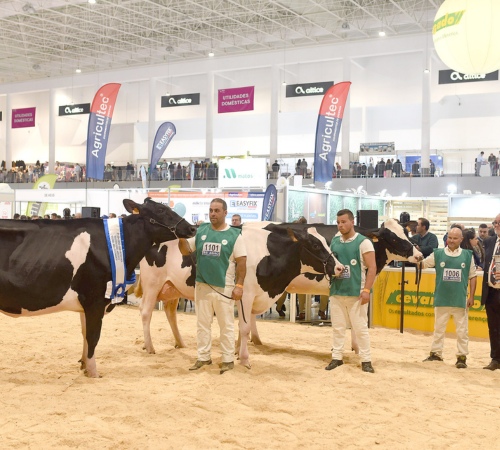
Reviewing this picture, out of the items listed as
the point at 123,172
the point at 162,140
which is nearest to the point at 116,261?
the point at 162,140

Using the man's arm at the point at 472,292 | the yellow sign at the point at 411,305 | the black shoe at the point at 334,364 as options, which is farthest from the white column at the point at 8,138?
the man's arm at the point at 472,292

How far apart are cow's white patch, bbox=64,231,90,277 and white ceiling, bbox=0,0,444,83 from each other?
24.4 meters

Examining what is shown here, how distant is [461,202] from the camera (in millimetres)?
20844

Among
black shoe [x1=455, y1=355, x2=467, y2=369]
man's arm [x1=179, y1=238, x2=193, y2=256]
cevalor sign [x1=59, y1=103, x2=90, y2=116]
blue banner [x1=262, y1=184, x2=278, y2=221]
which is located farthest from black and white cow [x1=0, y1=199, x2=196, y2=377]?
cevalor sign [x1=59, y1=103, x2=90, y2=116]

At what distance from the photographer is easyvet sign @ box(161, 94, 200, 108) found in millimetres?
37963

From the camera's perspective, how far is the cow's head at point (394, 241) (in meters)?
8.31

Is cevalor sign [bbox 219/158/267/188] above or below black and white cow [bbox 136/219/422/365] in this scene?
above

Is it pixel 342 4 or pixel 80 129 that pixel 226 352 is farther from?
pixel 80 129

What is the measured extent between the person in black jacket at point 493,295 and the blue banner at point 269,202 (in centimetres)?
863

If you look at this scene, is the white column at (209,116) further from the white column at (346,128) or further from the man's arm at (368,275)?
the man's arm at (368,275)

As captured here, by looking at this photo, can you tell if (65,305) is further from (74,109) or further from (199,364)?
(74,109)

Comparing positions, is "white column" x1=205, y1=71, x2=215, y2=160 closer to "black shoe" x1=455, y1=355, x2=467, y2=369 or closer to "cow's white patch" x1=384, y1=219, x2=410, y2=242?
"cow's white patch" x1=384, y1=219, x2=410, y2=242

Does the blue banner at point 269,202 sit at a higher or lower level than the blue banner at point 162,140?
lower

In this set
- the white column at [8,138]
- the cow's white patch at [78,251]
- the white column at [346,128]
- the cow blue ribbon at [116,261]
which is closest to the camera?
the cow's white patch at [78,251]
